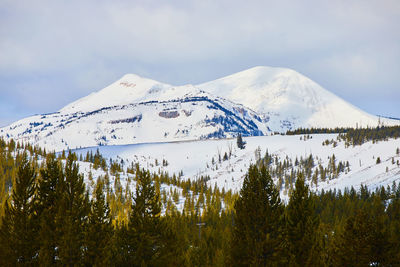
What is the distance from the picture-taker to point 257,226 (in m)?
29.0

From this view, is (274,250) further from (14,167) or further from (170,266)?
(14,167)

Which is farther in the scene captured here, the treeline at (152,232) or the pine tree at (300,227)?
the pine tree at (300,227)

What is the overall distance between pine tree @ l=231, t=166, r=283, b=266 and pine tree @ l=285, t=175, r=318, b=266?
83.2 inches

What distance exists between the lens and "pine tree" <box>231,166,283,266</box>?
92.6 feet

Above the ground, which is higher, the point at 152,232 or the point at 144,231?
the point at 144,231

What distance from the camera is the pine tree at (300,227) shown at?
30062mm

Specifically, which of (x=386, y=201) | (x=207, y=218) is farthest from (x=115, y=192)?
(x=386, y=201)

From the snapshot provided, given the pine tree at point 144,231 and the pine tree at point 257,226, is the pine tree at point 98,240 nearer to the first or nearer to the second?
the pine tree at point 144,231

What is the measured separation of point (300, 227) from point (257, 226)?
15.1 ft

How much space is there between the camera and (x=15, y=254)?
108 ft

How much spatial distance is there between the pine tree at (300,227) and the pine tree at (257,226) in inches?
83.2

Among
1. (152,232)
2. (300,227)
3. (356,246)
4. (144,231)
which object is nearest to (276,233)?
(300,227)

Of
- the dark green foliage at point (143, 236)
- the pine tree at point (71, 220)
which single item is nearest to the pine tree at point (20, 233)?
the pine tree at point (71, 220)

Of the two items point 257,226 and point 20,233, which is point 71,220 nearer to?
point 20,233
